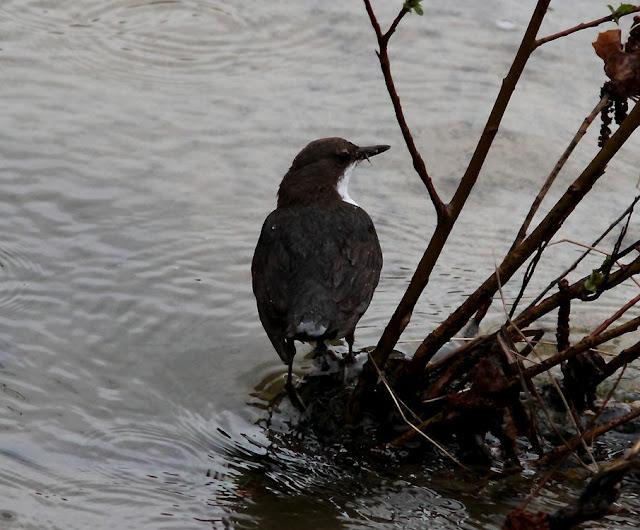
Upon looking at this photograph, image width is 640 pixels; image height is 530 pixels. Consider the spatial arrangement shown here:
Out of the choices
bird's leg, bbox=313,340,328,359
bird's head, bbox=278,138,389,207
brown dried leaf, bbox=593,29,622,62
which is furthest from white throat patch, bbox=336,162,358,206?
brown dried leaf, bbox=593,29,622,62

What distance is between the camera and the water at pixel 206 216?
4297 mm

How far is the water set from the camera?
4.30m

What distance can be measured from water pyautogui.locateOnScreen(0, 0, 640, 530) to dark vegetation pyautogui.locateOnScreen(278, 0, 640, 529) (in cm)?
21

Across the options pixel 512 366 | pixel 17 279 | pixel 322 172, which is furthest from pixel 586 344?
pixel 17 279

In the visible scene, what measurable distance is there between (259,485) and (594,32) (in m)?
5.39

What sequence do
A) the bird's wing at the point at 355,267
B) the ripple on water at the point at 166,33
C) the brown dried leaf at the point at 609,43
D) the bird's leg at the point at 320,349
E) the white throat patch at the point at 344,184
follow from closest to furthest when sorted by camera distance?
the brown dried leaf at the point at 609,43 < the bird's wing at the point at 355,267 < the bird's leg at the point at 320,349 < the white throat patch at the point at 344,184 < the ripple on water at the point at 166,33

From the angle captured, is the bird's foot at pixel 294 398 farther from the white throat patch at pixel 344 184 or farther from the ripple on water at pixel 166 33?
the ripple on water at pixel 166 33

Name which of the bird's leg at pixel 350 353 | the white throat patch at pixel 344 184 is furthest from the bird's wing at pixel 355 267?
the white throat patch at pixel 344 184

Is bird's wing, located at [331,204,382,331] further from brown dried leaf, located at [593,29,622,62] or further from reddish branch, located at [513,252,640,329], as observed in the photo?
brown dried leaf, located at [593,29,622,62]

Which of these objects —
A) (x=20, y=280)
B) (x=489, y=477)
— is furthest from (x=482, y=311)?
(x=20, y=280)

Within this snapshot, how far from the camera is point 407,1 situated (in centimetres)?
326

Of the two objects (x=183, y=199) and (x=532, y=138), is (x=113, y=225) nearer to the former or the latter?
(x=183, y=199)

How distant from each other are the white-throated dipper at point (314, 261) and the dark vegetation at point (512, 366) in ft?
1.05

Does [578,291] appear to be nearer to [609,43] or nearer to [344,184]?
[609,43]
